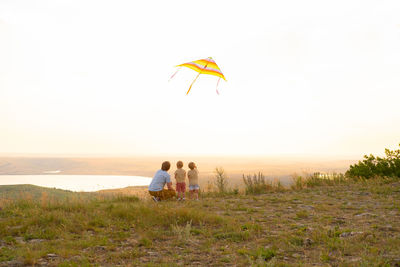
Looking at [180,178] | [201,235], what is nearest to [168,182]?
[180,178]

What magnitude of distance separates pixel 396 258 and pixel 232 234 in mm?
2909

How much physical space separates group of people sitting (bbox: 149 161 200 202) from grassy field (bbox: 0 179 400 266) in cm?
125

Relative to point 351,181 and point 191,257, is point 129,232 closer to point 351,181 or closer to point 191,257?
point 191,257

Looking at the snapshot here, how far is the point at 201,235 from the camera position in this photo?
6.83 m

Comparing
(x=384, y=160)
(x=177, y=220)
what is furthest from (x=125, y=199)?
(x=384, y=160)

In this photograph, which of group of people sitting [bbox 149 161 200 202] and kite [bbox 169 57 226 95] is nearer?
group of people sitting [bbox 149 161 200 202]

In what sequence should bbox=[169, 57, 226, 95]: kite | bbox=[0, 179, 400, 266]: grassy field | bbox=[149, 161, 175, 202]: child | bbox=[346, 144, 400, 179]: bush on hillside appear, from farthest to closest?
bbox=[346, 144, 400, 179]: bush on hillside → bbox=[169, 57, 226, 95]: kite → bbox=[149, 161, 175, 202]: child → bbox=[0, 179, 400, 266]: grassy field

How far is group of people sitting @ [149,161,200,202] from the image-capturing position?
444 inches

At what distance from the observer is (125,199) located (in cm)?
1182

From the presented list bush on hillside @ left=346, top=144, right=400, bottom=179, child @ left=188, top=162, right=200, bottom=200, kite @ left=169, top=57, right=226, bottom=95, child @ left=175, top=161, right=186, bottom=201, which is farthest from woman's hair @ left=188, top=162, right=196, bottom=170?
bush on hillside @ left=346, top=144, right=400, bottom=179

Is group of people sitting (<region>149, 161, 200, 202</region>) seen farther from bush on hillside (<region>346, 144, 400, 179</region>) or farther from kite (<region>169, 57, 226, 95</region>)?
bush on hillside (<region>346, 144, 400, 179</region>)

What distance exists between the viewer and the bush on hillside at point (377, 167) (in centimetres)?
1727

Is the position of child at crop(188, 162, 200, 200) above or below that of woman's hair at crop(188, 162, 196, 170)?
below

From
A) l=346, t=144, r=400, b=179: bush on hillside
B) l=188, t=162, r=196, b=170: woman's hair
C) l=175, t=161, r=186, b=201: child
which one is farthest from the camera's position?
l=346, t=144, r=400, b=179: bush on hillside
